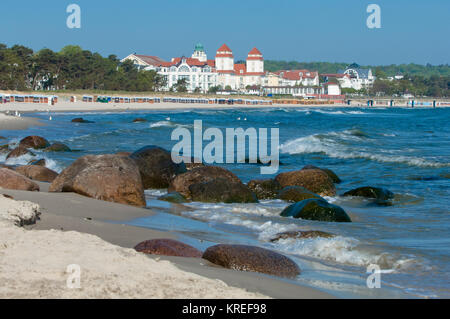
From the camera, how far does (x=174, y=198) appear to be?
11688 millimetres

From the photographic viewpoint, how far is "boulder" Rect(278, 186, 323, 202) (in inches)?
470

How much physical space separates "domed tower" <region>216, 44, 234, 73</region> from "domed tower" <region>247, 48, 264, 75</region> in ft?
29.3

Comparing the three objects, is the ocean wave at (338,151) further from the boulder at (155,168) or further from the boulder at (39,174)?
the boulder at (39,174)

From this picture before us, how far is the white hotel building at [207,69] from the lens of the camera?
147125mm

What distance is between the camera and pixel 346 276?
6.55 meters

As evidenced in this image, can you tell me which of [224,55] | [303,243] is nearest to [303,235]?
[303,243]

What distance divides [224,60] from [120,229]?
6129 inches

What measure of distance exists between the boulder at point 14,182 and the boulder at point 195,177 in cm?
313

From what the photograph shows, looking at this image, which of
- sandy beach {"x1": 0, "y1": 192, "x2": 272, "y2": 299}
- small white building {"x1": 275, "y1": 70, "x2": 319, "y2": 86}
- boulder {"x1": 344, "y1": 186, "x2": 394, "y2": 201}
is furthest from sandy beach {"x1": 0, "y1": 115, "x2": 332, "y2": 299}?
small white building {"x1": 275, "y1": 70, "x2": 319, "y2": 86}

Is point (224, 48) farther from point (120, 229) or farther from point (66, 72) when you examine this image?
point (120, 229)

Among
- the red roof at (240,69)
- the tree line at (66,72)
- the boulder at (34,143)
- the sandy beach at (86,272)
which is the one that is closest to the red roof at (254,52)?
the red roof at (240,69)

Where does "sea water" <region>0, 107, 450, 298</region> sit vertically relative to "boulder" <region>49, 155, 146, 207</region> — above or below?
below

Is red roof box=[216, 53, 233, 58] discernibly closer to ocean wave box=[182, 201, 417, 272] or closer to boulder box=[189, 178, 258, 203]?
boulder box=[189, 178, 258, 203]
